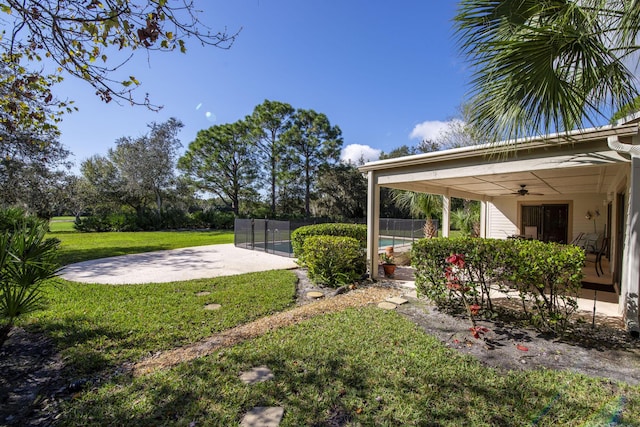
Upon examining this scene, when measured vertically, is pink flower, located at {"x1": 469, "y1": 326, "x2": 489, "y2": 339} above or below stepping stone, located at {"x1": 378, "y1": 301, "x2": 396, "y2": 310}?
above

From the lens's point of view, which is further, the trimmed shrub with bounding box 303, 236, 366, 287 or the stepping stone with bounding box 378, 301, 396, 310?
the trimmed shrub with bounding box 303, 236, 366, 287

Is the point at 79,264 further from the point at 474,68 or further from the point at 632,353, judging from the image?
the point at 632,353

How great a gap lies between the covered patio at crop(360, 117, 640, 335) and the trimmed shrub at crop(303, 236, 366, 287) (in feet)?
1.51

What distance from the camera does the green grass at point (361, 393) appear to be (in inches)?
87.7

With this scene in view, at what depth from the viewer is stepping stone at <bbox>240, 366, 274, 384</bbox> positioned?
2756 millimetres

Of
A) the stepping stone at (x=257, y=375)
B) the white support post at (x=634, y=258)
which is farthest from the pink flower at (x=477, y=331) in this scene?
the stepping stone at (x=257, y=375)

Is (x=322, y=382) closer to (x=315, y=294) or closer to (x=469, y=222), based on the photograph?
(x=315, y=294)

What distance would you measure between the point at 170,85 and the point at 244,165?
26350 millimetres

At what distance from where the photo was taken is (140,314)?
4801 mm

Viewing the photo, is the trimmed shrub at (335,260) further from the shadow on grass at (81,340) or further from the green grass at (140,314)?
the shadow on grass at (81,340)

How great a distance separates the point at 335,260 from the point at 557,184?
6432 mm

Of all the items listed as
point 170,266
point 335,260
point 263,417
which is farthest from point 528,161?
point 170,266

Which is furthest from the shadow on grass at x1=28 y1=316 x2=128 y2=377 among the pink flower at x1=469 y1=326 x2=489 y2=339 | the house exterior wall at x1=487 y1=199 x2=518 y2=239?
the house exterior wall at x1=487 y1=199 x2=518 y2=239

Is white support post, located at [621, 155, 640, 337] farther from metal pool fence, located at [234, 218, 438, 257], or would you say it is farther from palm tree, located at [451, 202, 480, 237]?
palm tree, located at [451, 202, 480, 237]
